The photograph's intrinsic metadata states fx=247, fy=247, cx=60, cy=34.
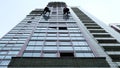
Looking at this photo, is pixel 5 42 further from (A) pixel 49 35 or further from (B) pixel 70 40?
(B) pixel 70 40

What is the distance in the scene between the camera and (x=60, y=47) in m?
41.0

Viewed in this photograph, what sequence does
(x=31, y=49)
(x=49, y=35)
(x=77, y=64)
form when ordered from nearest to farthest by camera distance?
(x=77, y=64) → (x=31, y=49) → (x=49, y=35)

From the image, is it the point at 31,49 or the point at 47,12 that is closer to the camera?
the point at 31,49

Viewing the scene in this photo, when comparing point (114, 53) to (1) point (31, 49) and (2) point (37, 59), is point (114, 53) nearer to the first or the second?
(1) point (31, 49)

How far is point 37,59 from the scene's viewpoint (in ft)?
102

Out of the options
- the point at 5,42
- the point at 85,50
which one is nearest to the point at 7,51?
the point at 5,42

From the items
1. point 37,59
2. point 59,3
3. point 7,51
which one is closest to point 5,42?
point 7,51

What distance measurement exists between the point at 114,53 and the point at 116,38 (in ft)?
29.5

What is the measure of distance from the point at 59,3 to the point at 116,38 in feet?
189

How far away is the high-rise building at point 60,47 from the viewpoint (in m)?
30.7

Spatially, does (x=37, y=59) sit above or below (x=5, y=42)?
Result: above

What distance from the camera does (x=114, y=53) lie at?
146 ft

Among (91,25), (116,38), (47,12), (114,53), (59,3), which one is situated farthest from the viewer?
(59,3)

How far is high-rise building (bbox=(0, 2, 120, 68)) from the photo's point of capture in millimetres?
30703
